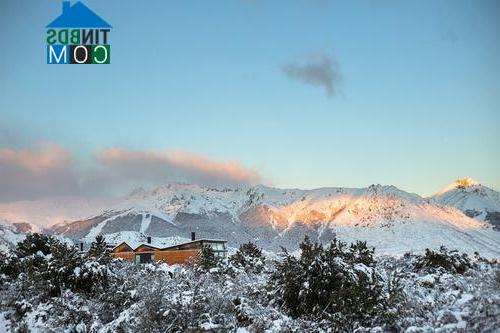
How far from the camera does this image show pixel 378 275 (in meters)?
13.3

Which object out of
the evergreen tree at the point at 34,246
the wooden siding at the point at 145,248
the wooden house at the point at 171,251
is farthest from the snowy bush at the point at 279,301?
the wooden siding at the point at 145,248

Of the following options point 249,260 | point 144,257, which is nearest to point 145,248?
point 144,257

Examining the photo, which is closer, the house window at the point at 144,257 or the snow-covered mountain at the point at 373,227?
the house window at the point at 144,257

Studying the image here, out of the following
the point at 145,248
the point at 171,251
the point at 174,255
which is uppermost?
the point at 171,251

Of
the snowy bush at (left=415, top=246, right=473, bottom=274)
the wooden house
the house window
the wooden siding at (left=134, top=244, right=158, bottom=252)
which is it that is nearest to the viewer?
the snowy bush at (left=415, top=246, right=473, bottom=274)

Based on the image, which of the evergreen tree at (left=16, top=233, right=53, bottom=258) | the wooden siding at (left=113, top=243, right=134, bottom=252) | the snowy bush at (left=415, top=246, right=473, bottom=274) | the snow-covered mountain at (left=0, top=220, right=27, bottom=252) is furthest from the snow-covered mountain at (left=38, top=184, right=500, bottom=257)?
the snowy bush at (left=415, top=246, right=473, bottom=274)

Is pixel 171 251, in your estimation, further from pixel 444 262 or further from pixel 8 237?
pixel 444 262

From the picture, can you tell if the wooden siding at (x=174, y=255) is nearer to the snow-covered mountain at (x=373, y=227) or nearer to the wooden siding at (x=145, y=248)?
the wooden siding at (x=145, y=248)

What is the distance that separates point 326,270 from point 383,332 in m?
2.70

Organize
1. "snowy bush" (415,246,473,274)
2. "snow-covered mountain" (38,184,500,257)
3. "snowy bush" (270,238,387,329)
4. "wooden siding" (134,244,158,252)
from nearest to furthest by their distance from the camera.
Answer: "snowy bush" (270,238,387,329) → "snowy bush" (415,246,473,274) → "wooden siding" (134,244,158,252) → "snow-covered mountain" (38,184,500,257)

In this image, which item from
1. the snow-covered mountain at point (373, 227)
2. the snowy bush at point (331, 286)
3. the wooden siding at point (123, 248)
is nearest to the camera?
the snowy bush at point (331, 286)

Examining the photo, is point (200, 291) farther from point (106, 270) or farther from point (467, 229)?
point (467, 229)

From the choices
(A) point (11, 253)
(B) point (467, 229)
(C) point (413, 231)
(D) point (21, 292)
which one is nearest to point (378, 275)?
(D) point (21, 292)

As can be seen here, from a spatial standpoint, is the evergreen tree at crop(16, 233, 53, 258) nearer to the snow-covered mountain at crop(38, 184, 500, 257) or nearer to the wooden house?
the wooden house
